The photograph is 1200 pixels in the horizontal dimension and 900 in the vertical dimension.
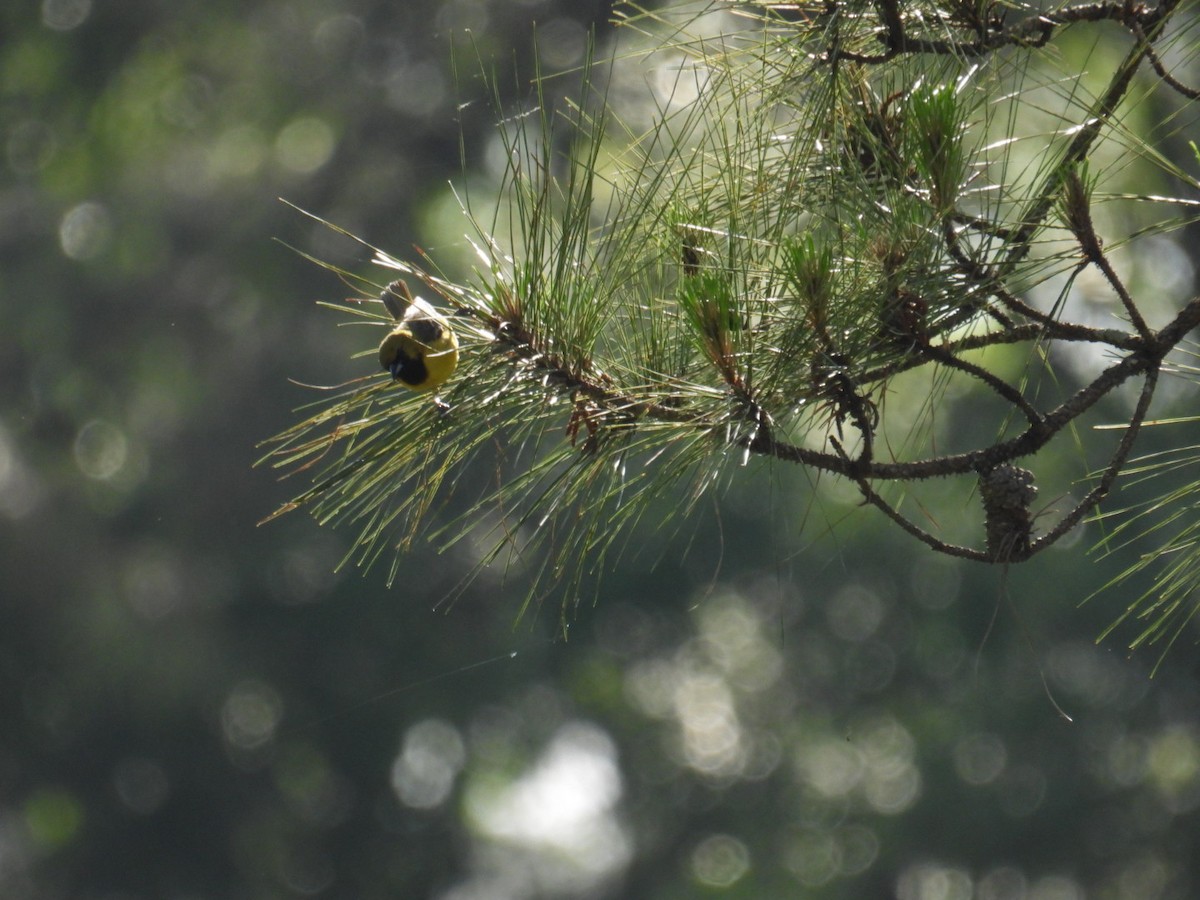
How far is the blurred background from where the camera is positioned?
12.2 feet

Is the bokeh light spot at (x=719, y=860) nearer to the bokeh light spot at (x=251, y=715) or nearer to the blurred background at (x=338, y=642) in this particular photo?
the blurred background at (x=338, y=642)

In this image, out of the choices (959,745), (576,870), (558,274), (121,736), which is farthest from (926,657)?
(558,274)

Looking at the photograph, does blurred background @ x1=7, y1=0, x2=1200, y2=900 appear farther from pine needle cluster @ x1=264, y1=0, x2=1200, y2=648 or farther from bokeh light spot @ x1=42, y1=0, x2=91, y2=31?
pine needle cluster @ x1=264, y1=0, x2=1200, y2=648

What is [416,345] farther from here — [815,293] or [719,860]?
[719,860]

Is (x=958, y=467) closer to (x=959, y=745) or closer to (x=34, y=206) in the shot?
(x=959, y=745)

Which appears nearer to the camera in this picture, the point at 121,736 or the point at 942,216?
the point at 942,216

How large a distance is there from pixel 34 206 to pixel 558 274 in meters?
3.64

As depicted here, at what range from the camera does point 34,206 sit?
3934mm

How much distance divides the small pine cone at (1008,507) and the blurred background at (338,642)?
9.42 ft

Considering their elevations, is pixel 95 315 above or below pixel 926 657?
above

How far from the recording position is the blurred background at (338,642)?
371cm

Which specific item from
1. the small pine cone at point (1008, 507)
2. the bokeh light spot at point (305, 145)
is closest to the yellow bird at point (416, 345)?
the small pine cone at point (1008, 507)

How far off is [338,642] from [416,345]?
3.16 m

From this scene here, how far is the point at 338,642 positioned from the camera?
3793mm
